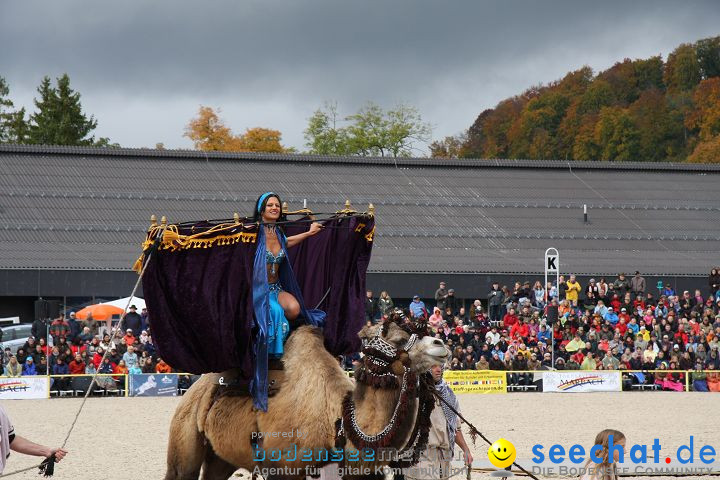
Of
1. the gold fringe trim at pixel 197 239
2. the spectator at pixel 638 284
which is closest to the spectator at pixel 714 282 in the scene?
the spectator at pixel 638 284

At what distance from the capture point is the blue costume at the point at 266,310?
8477 millimetres

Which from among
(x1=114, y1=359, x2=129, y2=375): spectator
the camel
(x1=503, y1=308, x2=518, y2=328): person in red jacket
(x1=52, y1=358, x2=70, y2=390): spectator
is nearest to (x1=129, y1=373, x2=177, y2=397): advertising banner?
(x1=114, y1=359, x2=129, y2=375): spectator

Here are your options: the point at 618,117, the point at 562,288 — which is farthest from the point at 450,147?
the point at 562,288

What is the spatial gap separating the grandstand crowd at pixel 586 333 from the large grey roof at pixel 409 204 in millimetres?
6460

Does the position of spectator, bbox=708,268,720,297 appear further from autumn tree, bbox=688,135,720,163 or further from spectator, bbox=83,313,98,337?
autumn tree, bbox=688,135,720,163

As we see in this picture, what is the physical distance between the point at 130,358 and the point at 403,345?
20288 millimetres

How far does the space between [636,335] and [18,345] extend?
1796cm

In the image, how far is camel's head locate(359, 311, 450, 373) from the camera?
781 centimetres

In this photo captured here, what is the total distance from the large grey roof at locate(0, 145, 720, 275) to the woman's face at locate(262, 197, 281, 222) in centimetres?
2994

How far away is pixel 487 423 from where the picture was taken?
1941 centimetres

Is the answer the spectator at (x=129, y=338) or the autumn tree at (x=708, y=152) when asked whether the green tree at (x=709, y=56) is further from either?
the spectator at (x=129, y=338)

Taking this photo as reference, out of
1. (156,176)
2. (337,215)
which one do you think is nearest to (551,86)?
(156,176)

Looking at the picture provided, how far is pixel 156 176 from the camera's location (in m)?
43.9

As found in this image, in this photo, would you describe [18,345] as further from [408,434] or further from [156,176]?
[408,434]
